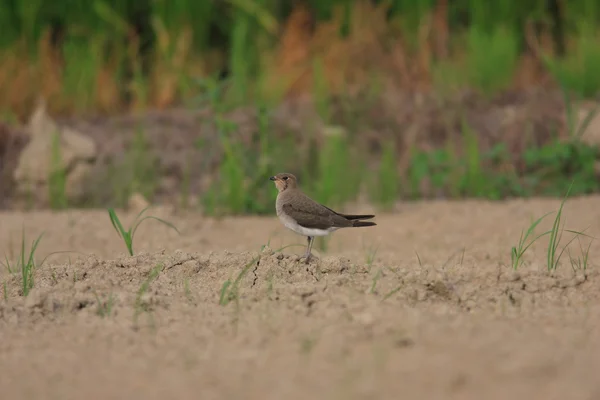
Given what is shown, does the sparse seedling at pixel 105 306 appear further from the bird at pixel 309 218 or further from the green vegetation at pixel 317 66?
the green vegetation at pixel 317 66

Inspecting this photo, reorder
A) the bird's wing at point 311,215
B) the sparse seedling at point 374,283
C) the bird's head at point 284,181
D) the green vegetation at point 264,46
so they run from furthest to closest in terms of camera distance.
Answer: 1. the green vegetation at point 264,46
2. the bird's head at point 284,181
3. the bird's wing at point 311,215
4. the sparse seedling at point 374,283

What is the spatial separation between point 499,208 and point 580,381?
4.24 meters

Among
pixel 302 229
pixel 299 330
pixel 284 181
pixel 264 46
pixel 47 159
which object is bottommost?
pixel 299 330

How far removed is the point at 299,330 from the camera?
2.98 meters

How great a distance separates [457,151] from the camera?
8.16 metres

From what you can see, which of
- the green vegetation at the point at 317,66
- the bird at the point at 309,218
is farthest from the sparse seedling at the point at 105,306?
the green vegetation at the point at 317,66

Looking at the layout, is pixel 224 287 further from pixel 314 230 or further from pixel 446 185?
pixel 446 185

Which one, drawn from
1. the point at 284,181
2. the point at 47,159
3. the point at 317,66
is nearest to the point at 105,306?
the point at 284,181

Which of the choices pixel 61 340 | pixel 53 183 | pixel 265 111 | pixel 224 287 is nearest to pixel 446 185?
pixel 265 111

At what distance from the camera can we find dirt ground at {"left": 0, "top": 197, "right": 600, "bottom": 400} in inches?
98.4

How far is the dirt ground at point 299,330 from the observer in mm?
2500

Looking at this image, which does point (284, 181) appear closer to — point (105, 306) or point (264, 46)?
point (105, 306)

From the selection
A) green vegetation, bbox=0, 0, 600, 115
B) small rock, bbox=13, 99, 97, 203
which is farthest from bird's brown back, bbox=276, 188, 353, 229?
green vegetation, bbox=0, 0, 600, 115

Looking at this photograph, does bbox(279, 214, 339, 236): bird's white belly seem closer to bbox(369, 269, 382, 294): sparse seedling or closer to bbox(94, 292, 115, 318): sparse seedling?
bbox(369, 269, 382, 294): sparse seedling
